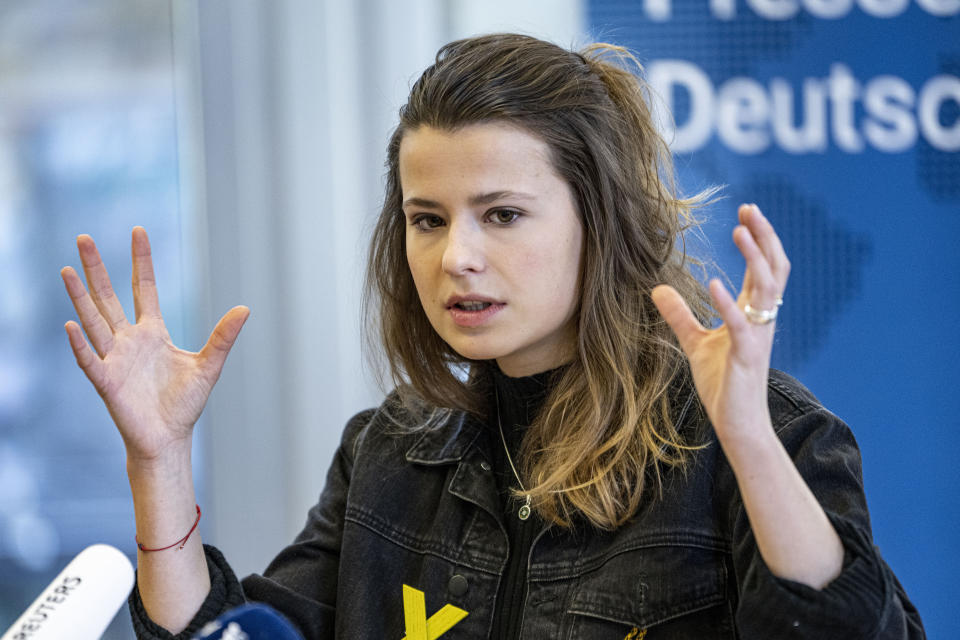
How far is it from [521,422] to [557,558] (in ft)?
0.76

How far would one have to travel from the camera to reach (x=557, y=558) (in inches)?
49.4

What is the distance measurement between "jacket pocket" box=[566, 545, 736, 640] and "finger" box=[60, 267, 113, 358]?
673mm

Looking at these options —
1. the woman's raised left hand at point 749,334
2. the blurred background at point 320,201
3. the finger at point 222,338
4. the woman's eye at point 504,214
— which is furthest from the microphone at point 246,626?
the blurred background at point 320,201

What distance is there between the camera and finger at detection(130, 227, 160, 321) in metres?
1.22

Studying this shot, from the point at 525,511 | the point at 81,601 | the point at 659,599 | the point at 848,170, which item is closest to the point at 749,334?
the point at 659,599

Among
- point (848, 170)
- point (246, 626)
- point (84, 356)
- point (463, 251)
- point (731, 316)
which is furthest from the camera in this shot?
point (848, 170)

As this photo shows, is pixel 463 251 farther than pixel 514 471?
No

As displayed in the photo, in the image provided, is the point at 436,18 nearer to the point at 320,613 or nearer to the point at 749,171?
the point at 749,171

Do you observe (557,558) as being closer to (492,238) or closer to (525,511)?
(525,511)

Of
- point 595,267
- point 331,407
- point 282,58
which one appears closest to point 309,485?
point 331,407

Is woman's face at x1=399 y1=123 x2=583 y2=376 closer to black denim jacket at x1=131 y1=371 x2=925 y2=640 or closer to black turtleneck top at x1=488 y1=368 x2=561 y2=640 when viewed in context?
black turtleneck top at x1=488 y1=368 x2=561 y2=640

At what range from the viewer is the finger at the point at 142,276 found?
1.22 metres

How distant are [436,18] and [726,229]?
2.73 ft

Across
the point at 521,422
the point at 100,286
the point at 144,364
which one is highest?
the point at 100,286
